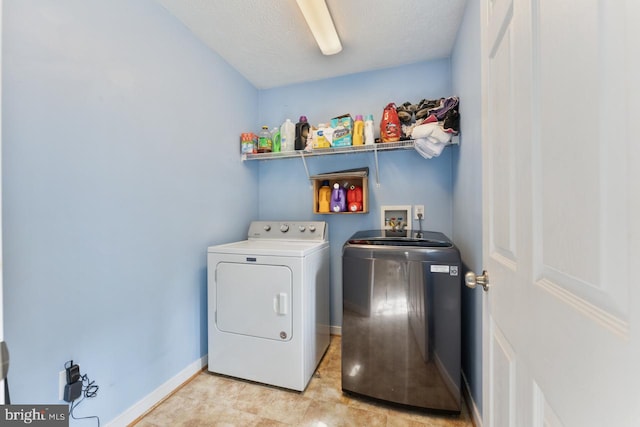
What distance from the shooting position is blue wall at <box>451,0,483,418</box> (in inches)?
54.1

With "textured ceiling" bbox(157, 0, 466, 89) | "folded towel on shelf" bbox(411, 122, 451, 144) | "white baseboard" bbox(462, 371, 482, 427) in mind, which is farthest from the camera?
"folded towel on shelf" bbox(411, 122, 451, 144)

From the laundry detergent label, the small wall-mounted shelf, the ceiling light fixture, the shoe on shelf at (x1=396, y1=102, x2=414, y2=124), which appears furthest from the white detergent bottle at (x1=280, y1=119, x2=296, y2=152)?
the laundry detergent label

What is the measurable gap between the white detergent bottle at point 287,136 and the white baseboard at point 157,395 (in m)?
1.92

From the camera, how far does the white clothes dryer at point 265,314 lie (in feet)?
5.47

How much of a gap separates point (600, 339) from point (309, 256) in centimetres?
151

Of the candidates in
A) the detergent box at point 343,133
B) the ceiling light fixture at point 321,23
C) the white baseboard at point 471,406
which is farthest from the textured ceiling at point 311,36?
the white baseboard at point 471,406

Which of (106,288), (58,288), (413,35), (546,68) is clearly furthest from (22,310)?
(413,35)

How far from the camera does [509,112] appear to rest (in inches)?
26.9

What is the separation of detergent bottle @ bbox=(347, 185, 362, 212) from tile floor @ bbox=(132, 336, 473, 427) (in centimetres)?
136

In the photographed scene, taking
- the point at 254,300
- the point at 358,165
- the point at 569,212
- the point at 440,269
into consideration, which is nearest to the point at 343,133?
the point at 358,165

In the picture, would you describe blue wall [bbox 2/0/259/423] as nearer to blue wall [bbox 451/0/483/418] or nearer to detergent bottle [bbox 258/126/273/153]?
detergent bottle [bbox 258/126/273/153]

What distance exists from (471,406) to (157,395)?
77.3 inches

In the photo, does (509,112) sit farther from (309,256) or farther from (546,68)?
(309,256)

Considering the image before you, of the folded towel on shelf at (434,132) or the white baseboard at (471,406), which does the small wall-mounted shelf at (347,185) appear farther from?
the white baseboard at (471,406)
